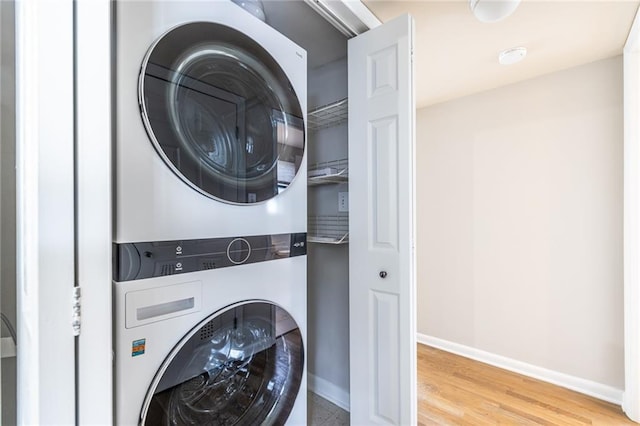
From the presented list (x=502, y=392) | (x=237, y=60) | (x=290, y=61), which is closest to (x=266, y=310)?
(x=237, y=60)

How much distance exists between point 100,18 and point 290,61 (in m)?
0.68

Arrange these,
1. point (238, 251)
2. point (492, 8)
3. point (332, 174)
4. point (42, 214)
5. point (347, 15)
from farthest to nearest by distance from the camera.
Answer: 1. point (332, 174)
2. point (347, 15)
3. point (492, 8)
4. point (238, 251)
5. point (42, 214)

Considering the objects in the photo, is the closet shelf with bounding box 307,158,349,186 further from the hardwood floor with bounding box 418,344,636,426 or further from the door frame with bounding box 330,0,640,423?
the door frame with bounding box 330,0,640,423

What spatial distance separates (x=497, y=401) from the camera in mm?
1876

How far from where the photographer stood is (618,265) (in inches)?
73.3

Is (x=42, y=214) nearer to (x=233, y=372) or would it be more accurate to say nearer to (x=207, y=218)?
(x=207, y=218)

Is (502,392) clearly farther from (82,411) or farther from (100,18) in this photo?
(100,18)

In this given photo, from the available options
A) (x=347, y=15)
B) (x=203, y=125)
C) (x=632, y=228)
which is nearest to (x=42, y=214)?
(x=203, y=125)

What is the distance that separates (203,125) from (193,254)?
397 mm

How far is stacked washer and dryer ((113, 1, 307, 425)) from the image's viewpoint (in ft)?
2.46

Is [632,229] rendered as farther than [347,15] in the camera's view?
Yes

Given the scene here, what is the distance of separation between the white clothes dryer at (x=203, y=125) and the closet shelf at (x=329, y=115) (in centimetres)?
47

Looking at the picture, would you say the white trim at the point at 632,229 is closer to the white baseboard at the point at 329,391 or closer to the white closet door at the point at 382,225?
the white closet door at the point at 382,225

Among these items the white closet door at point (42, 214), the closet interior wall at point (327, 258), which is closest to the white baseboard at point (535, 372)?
the closet interior wall at point (327, 258)
